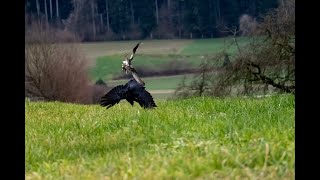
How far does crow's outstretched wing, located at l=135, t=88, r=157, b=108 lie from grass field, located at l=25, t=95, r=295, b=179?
2.21 ft

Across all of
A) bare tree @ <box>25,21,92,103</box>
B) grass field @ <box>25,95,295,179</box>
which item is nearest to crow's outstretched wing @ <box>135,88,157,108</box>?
grass field @ <box>25,95,295,179</box>

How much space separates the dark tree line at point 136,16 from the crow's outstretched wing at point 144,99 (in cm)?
1032

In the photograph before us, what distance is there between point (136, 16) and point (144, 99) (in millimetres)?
12794

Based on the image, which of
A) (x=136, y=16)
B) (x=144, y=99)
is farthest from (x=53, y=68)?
Result: (x=144, y=99)

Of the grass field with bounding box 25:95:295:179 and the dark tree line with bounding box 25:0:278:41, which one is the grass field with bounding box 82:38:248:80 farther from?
the grass field with bounding box 25:95:295:179

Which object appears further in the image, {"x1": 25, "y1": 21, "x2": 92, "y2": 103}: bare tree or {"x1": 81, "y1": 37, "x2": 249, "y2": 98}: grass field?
{"x1": 25, "y1": 21, "x2": 92, "y2": 103}: bare tree

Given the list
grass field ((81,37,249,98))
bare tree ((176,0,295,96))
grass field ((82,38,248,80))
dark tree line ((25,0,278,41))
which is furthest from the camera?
bare tree ((176,0,295,96))

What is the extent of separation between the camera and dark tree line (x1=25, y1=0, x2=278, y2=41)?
2142 centimetres

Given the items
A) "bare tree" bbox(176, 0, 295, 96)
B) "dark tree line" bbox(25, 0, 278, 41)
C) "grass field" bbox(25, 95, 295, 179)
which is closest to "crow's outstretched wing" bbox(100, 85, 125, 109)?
"grass field" bbox(25, 95, 295, 179)

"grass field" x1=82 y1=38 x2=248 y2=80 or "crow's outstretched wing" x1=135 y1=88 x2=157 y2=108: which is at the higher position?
"crow's outstretched wing" x1=135 y1=88 x2=157 y2=108

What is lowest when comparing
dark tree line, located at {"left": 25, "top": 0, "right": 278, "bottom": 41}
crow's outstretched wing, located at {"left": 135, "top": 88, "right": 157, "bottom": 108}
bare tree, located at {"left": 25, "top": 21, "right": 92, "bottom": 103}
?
bare tree, located at {"left": 25, "top": 21, "right": 92, "bottom": 103}

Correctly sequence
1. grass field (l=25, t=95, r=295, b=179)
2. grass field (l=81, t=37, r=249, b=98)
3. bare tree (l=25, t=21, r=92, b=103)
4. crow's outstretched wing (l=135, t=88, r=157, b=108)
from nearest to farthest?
grass field (l=25, t=95, r=295, b=179) → crow's outstretched wing (l=135, t=88, r=157, b=108) → grass field (l=81, t=37, r=249, b=98) → bare tree (l=25, t=21, r=92, b=103)
